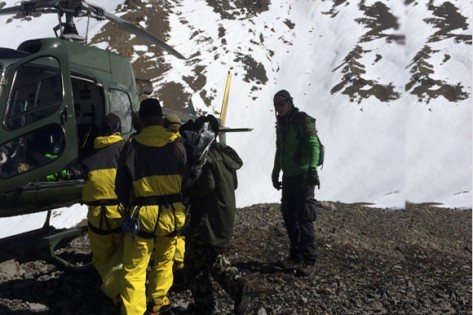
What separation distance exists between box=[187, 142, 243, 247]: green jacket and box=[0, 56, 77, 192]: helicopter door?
233 cm

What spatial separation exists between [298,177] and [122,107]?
315 centimetres

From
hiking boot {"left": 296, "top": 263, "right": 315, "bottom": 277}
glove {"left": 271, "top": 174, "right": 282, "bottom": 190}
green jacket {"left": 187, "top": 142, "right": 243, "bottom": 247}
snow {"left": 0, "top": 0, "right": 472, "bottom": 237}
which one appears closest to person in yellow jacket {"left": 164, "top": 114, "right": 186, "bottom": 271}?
green jacket {"left": 187, "top": 142, "right": 243, "bottom": 247}

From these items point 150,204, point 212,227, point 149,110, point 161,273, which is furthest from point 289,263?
point 149,110

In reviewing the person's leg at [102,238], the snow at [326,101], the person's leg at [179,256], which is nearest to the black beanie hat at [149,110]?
the person's leg at [102,238]

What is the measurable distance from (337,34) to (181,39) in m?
21.0

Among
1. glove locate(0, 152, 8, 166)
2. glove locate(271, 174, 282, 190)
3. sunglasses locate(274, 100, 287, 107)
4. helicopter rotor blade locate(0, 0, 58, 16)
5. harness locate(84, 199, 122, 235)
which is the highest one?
helicopter rotor blade locate(0, 0, 58, 16)

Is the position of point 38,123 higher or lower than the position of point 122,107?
lower

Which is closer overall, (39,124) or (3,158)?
(3,158)

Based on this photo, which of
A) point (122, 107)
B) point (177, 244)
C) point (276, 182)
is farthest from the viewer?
point (122, 107)

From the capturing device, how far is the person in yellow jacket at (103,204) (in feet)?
16.5

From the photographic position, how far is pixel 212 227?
189 inches

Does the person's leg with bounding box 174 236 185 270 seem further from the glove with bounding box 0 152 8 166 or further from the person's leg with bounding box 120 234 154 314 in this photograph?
the glove with bounding box 0 152 8 166

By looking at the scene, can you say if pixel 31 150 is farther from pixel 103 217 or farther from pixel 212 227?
pixel 212 227

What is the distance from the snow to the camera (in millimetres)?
35875
